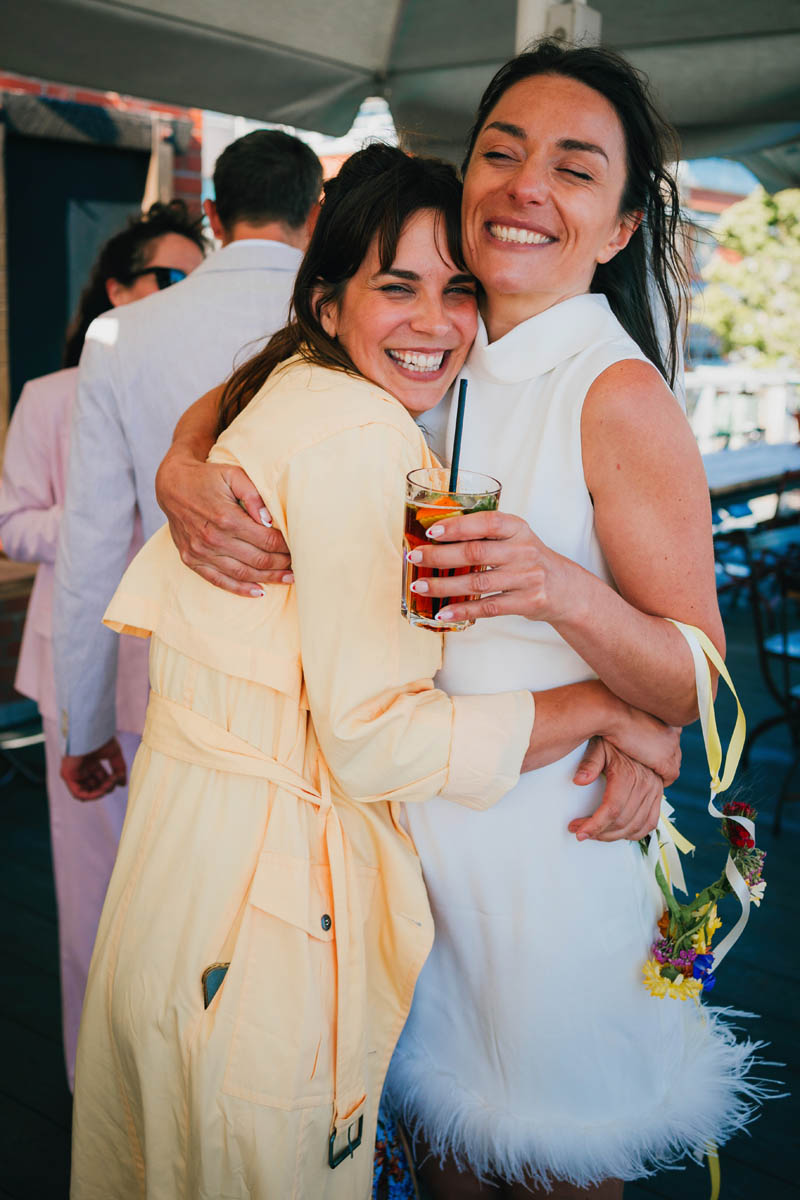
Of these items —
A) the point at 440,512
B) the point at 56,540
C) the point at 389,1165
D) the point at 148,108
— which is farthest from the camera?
the point at 148,108

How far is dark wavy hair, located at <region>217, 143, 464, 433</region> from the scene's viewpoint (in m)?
1.48

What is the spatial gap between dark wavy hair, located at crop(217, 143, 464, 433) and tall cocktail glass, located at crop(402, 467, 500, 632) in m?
0.37

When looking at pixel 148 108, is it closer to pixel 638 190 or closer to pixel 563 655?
pixel 638 190

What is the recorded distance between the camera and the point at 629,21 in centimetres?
267

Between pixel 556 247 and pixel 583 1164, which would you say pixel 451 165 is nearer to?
pixel 556 247

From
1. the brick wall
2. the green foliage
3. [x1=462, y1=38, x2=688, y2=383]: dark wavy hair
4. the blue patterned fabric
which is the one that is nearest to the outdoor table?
the brick wall

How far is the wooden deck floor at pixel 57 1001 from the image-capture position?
97.0 inches

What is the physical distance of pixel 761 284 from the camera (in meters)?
13.7

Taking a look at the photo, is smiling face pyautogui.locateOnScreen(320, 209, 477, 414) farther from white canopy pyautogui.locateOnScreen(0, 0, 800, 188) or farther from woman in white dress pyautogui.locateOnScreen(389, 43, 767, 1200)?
white canopy pyautogui.locateOnScreen(0, 0, 800, 188)

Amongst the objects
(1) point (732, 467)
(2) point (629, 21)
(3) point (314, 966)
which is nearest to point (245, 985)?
(3) point (314, 966)

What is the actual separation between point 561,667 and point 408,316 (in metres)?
0.57

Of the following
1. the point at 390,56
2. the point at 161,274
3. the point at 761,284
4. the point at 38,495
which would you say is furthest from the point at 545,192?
the point at 761,284

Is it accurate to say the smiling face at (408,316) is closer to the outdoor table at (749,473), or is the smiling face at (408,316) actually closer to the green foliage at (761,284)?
the outdoor table at (749,473)

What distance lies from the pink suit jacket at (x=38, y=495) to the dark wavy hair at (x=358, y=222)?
4.56ft
